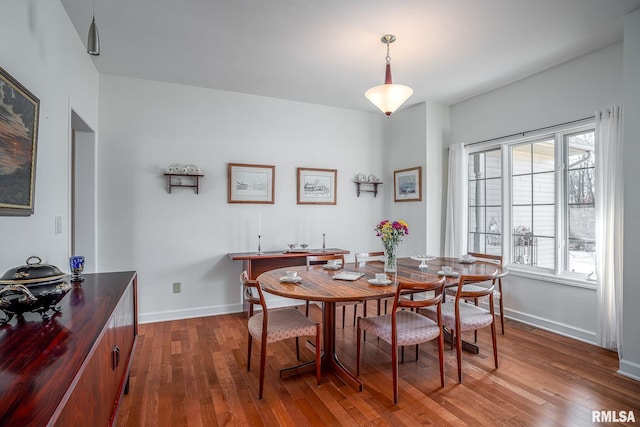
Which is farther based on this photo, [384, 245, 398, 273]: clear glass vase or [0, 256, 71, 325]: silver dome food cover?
[384, 245, 398, 273]: clear glass vase

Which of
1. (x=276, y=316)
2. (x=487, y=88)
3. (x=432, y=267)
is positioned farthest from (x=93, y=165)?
(x=487, y=88)

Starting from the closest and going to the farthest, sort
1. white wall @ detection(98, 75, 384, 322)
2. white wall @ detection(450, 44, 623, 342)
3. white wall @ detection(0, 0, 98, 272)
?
white wall @ detection(0, 0, 98, 272) < white wall @ detection(450, 44, 623, 342) < white wall @ detection(98, 75, 384, 322)

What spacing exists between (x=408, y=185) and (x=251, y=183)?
7.25 feet

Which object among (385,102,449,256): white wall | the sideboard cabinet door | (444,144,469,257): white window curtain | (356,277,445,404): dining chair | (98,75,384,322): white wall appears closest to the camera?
the sideboard cabinet door

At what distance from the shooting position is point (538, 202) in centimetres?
369

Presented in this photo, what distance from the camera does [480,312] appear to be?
8.77 ft

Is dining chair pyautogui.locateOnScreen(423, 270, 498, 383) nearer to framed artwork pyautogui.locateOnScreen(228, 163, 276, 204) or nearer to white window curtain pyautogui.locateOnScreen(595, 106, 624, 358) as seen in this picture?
white window curtain pyautogui.locateOnScreen(595, 106, 624, 358)

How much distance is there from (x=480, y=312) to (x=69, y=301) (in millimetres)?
2759

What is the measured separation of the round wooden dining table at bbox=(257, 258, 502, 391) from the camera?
7.08 ft

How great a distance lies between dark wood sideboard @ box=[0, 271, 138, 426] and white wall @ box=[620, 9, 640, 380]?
134 inches

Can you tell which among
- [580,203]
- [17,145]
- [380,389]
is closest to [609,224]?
[580,203]

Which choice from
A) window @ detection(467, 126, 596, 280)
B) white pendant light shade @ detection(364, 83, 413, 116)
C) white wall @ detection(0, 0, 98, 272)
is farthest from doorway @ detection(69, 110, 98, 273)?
window @ detection(467, 126, 596, 280)

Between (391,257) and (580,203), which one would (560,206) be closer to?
(580,203)

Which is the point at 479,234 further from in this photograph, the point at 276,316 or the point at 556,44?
the point at 276,316
